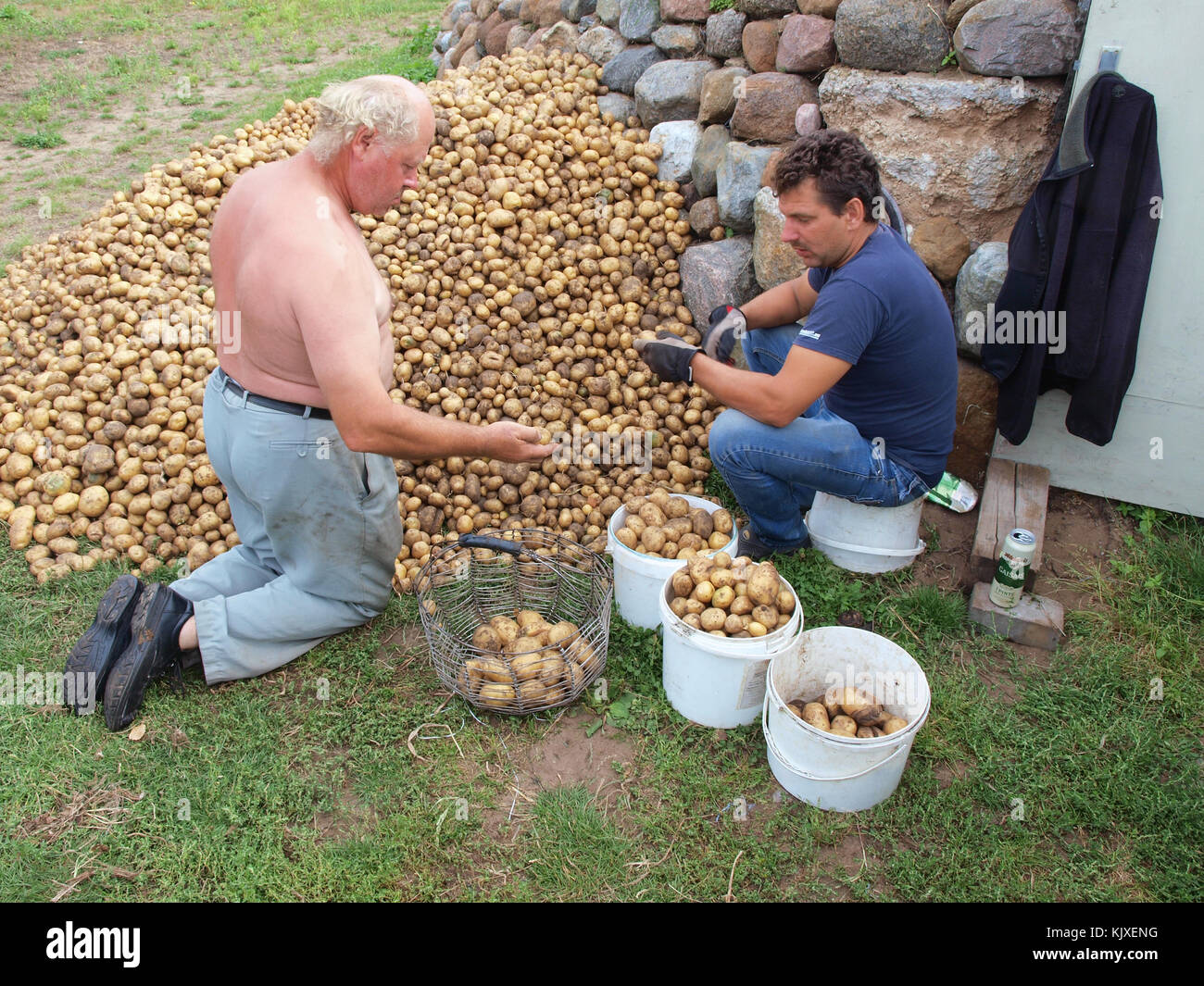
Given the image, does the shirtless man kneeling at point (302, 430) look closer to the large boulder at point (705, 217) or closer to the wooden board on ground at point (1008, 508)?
the wooden board on ground at point (1008, 508)

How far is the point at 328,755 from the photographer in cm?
309

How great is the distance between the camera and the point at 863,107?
163 inches

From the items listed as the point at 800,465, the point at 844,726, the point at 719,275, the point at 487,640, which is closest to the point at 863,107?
the point at 719,275

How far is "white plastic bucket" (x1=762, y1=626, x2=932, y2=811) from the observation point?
268cm

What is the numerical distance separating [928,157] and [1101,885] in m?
3.10

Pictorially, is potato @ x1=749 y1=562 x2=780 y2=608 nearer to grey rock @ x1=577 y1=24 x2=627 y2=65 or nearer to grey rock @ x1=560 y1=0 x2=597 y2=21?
grey rock @ x1=577 y1=24 x2=627 y2=65

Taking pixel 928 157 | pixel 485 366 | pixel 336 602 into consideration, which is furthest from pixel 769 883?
pixel 928 157

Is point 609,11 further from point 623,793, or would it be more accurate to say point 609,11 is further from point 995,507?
point 623,793

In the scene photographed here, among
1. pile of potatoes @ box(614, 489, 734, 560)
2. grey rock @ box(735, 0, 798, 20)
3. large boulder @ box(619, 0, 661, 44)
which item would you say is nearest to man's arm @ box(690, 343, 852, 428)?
pile of potatoes @ box(614, 489, 734, 560)

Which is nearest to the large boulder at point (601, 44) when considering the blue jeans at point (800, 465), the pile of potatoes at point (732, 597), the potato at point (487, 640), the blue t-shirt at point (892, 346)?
the blue t-shirt at point (892, 346)

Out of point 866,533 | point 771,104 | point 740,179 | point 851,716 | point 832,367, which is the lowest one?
point 851,716

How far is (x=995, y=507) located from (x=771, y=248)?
166 centimetres

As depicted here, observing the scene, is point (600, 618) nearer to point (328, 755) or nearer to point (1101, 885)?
point (328, 755)

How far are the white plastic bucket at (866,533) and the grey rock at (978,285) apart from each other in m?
0.92
